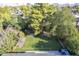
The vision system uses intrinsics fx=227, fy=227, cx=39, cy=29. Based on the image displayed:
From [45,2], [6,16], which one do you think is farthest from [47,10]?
[6,16]

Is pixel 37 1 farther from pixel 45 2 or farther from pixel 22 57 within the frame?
pixel 22 57

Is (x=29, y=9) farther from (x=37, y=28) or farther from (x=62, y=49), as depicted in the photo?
(x=62, y=49)

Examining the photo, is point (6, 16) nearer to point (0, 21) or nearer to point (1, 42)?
point (0, 21)

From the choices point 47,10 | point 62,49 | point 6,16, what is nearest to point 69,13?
point 47,10

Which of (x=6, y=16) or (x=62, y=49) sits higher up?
(x=6, y=16)

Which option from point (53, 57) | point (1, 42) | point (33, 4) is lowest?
point (53, 57)

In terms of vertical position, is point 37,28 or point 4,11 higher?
point 4,11
